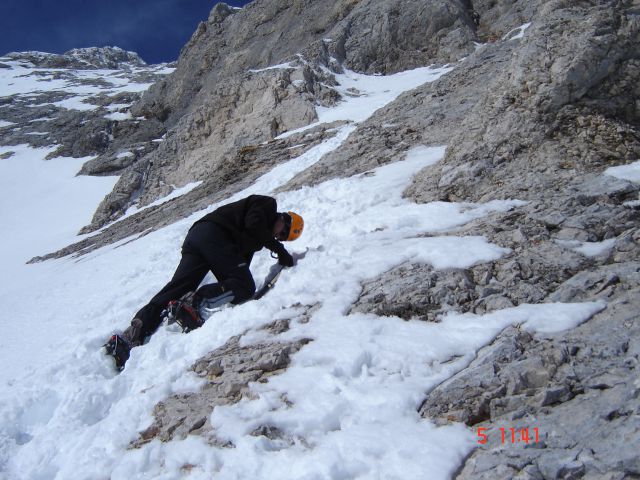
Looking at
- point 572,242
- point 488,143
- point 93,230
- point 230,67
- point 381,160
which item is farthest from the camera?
point 230,67

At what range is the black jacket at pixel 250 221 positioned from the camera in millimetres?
6113

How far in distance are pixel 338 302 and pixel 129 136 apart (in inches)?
1899

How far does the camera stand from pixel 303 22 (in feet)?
135

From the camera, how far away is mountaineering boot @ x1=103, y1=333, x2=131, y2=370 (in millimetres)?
5140

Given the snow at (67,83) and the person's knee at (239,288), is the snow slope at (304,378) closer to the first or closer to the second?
the person's knee at (239,288)

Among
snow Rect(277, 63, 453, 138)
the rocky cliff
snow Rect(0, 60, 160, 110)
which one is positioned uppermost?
snow Rect(0, 60, 160, 110)

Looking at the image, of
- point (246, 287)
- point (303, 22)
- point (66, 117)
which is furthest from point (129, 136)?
point (246, 287)

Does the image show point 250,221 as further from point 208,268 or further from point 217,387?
point 217,387

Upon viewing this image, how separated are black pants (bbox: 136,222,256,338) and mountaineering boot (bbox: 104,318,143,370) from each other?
227mm

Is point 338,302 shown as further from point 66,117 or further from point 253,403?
point 66,117
